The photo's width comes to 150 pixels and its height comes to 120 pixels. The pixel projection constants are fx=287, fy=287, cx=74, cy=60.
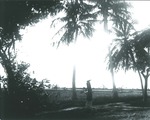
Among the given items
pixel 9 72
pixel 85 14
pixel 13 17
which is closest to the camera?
pixel 13 17

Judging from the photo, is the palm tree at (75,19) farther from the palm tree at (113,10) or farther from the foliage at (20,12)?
the foliage at (20,12)

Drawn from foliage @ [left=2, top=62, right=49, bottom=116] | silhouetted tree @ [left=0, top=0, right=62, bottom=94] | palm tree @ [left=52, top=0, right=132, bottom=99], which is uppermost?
palm tree @ [left=52, top=0, right=132, bottom=99]

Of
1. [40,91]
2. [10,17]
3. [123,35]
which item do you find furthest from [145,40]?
[123,35]

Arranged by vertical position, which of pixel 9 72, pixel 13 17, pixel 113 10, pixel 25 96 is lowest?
pixel 25 96

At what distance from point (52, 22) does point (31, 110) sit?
1836 cm

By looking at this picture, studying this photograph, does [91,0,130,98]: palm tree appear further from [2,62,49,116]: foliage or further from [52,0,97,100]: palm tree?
[2,62,49,116]: foliage

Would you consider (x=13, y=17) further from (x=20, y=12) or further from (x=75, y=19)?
(x=75, y=19)

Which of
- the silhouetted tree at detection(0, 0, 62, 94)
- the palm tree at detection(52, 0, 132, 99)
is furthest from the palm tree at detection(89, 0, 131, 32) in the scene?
the silhouetted tree at detection(0, 0, 62, 94)

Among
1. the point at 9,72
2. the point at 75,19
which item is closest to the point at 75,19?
the point at 75,19

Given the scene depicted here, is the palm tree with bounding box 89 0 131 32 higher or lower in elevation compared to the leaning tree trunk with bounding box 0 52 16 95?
higher

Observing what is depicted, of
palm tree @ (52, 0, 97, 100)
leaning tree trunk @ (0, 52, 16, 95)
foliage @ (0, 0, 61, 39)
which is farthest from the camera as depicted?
palm tree @ (52, 0, 97, 100)

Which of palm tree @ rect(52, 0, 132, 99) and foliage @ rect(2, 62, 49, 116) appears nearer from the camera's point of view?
foliage @ rect(2, 62, 49, 116)

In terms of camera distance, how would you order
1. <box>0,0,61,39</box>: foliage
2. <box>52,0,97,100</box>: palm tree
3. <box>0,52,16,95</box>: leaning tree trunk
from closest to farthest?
<box>0,0,61,39</box>: foliage < <box>0,52,16,95</box>: leaning tree trunk < <box>52,0,97,100</box>: palm tree

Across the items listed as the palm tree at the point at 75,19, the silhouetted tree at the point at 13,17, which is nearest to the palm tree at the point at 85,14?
the palm tree at the point at 75,19
